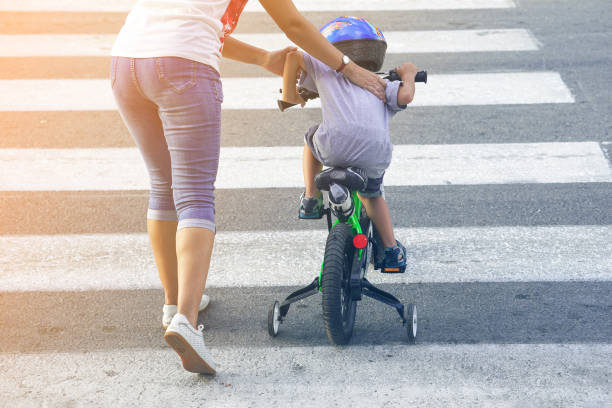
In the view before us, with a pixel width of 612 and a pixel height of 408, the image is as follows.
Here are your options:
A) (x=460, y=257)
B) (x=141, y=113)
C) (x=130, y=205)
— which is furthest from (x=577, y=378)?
(x=130, y=205)

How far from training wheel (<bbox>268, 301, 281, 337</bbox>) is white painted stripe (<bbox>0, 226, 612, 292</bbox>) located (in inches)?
17.1

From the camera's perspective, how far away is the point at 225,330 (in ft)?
11.7

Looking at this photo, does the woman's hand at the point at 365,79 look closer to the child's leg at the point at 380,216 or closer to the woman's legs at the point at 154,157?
the child's leg at the point at 380,216

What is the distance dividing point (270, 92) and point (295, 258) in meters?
2.36

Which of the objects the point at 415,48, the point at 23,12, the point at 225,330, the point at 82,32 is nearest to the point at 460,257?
the point at 225,330

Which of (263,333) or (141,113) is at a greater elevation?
(141,113)

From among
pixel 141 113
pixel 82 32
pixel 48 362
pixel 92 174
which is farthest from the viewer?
pixel 82 32

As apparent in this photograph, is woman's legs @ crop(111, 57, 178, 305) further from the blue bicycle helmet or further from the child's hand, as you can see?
the child's hand

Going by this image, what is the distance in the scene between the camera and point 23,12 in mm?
7809

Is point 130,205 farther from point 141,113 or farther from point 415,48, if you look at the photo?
point 415,48

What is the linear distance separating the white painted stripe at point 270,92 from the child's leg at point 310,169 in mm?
2376

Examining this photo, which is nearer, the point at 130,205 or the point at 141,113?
the point at 141,113

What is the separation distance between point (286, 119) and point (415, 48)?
170 cm

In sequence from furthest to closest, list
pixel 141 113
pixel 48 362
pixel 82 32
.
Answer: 1. pixel 82 32
2. pixel 48 362
3. pixel 141 113
